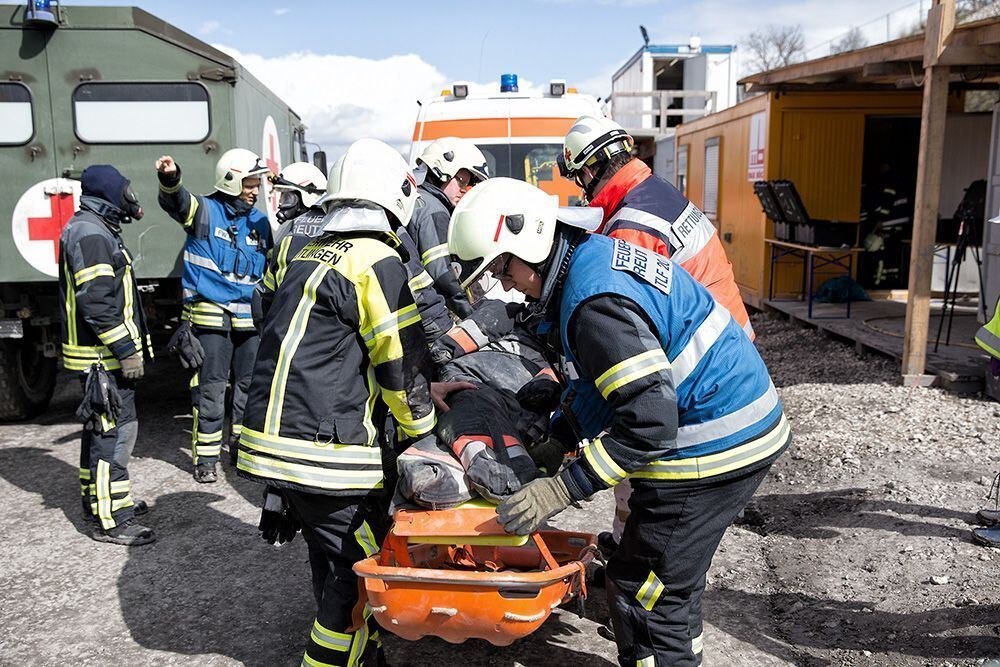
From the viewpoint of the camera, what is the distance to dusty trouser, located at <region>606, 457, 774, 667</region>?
2.62 meters

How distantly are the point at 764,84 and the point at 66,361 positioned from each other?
8.36m

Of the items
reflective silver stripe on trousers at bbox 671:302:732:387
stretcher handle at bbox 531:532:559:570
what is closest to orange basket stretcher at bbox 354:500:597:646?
stretcher handle at bbox 531:532:559:570

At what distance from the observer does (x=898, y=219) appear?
10.5m

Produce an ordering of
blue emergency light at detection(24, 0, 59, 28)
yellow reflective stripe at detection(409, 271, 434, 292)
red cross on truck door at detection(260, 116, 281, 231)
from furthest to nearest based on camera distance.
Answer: red cross on truck door at detection(260, 116, 281, 231) < blue emergency light at detection(24, 0, 59, 28) < yellow reflective stripe at detection(409, 271, 434, 292)

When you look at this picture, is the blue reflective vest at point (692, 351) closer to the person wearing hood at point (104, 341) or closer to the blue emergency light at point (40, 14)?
the person wearing hood at point (104, 341)

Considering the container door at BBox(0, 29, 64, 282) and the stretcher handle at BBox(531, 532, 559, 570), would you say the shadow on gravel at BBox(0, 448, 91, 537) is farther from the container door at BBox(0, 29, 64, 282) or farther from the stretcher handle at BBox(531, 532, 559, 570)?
the stretcher handle at BBox(531, 532, 559, 570)

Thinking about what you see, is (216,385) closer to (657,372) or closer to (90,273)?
(90,273)

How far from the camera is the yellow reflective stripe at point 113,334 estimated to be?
462cm

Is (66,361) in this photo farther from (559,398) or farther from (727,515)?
(727,515)

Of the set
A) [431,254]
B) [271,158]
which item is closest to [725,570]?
[431,254]

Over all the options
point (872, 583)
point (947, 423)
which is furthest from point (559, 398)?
point (947, 423)

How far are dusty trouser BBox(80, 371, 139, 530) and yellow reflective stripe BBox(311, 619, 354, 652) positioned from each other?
225 centimetres

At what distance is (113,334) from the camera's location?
182 inches

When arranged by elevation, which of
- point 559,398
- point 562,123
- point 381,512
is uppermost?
point 562,123
